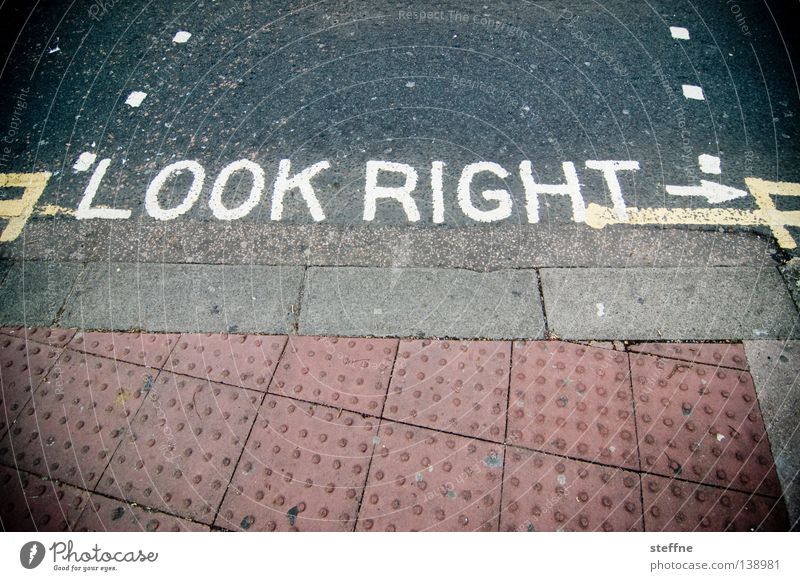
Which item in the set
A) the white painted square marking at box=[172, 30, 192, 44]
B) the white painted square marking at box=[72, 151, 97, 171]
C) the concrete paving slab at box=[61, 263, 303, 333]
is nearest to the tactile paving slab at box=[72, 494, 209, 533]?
the concrete paving slab at box=[61, 263, 303, 333]

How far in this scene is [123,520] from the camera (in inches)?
81.0

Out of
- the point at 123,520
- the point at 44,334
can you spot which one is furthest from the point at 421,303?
the point at 44,334

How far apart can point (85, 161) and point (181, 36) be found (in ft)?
5.77

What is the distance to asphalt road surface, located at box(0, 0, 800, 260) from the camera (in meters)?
3.19

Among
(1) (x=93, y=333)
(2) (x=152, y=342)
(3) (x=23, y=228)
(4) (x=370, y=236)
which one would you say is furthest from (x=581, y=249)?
(3) (x=23, y=228)

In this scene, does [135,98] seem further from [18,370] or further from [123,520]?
[123,520]

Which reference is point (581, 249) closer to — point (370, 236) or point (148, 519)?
point (370, 236)

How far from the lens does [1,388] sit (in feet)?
8.12

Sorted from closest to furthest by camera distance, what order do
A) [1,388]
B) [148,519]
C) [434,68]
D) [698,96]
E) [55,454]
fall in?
1. [148,519]
2. [55,454]
3. [1,388]
4. [698,96]
5. [434,68]

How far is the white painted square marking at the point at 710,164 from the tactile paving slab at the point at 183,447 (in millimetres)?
3341

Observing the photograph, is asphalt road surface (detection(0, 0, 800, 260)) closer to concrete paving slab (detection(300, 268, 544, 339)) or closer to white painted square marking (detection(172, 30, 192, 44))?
white painted square marking (detection(172, 30, 192, 44))

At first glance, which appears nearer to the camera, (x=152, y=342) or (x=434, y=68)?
(x=152, y=342)
